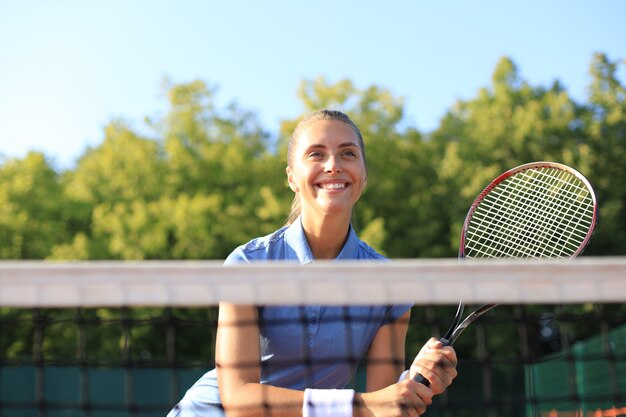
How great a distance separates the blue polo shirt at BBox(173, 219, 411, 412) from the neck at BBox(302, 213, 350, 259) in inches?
2.2

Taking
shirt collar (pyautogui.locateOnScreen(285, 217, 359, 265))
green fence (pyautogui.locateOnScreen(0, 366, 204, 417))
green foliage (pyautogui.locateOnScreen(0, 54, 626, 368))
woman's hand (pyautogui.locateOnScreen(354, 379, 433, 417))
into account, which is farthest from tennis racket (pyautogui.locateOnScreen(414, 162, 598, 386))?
green foliage (pyautogui.locateOnScreen(0, 54, 626, 368))

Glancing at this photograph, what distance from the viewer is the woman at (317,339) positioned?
8.49 ft

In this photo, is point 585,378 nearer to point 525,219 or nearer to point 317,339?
point 525,219

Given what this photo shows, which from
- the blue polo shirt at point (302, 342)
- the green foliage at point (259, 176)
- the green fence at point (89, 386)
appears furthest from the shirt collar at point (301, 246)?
the green foliage at point (259, 176)

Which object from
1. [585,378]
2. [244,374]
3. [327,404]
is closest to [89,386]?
[585,378]

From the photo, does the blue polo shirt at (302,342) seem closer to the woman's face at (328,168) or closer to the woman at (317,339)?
the woman at (317,339)

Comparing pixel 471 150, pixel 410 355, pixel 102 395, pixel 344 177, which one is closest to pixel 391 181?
pixel 471 150

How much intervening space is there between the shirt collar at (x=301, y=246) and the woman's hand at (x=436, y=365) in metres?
0.44

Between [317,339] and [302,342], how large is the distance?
50mm

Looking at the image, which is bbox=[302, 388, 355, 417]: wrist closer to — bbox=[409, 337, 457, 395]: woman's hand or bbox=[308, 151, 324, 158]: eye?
bbox=[409, 337, 457, 395]: woman's hand

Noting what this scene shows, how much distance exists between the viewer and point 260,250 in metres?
2.88

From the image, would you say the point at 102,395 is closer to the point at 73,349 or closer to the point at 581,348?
the point at 73,349

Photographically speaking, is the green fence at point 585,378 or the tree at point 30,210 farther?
the tree at point 30,210

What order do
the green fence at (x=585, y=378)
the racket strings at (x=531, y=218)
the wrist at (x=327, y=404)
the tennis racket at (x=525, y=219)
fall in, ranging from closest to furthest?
the wrist at (x=327, y=404) < the tennis racket at (x=525, y=219) < the racket strings at (x=531, y=218) < the green fence at (x=585, y=378)
